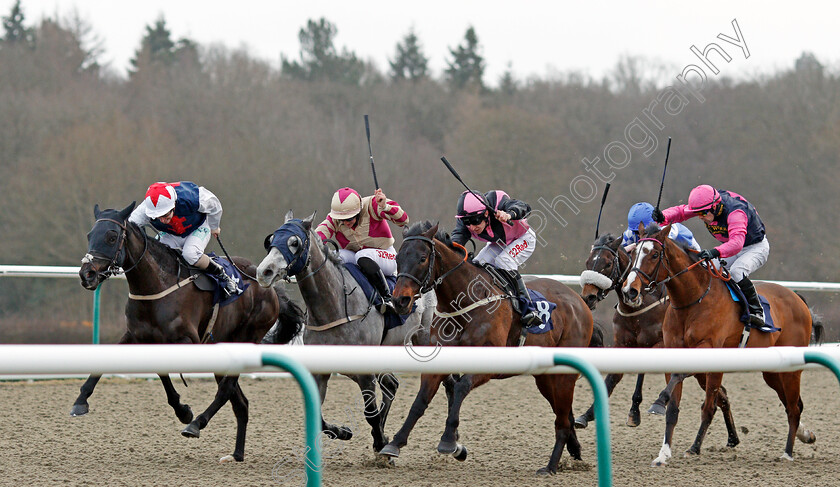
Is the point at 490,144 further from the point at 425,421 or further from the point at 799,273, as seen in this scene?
the point at 425,421

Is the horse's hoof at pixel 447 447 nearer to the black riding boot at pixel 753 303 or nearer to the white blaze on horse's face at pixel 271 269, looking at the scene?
the white blaze on horse's face at pixel 271 269

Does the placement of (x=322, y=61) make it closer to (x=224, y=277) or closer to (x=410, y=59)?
(x=410, y=59)

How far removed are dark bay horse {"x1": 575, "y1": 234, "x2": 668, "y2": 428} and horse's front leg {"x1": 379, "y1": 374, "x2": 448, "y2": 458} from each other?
236cm

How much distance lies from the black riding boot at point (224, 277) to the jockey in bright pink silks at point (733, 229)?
292 cm

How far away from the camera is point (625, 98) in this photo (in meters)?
25.8

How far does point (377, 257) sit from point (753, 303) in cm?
256

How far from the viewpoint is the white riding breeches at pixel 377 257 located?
638 cm

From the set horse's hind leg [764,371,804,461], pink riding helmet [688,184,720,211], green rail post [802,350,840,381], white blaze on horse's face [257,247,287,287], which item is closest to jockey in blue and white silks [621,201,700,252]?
pink riding helmet [688,184,720,211]

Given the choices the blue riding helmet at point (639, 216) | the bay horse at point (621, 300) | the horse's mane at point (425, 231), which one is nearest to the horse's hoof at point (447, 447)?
the horse's mane at point (425, 231)

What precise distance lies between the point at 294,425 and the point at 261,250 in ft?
34.3

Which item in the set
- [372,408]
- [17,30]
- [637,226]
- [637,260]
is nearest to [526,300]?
[637,260]

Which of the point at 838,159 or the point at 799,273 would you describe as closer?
the point at 799,273

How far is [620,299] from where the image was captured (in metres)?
7.66

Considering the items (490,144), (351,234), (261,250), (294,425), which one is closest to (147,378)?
(294,425)
